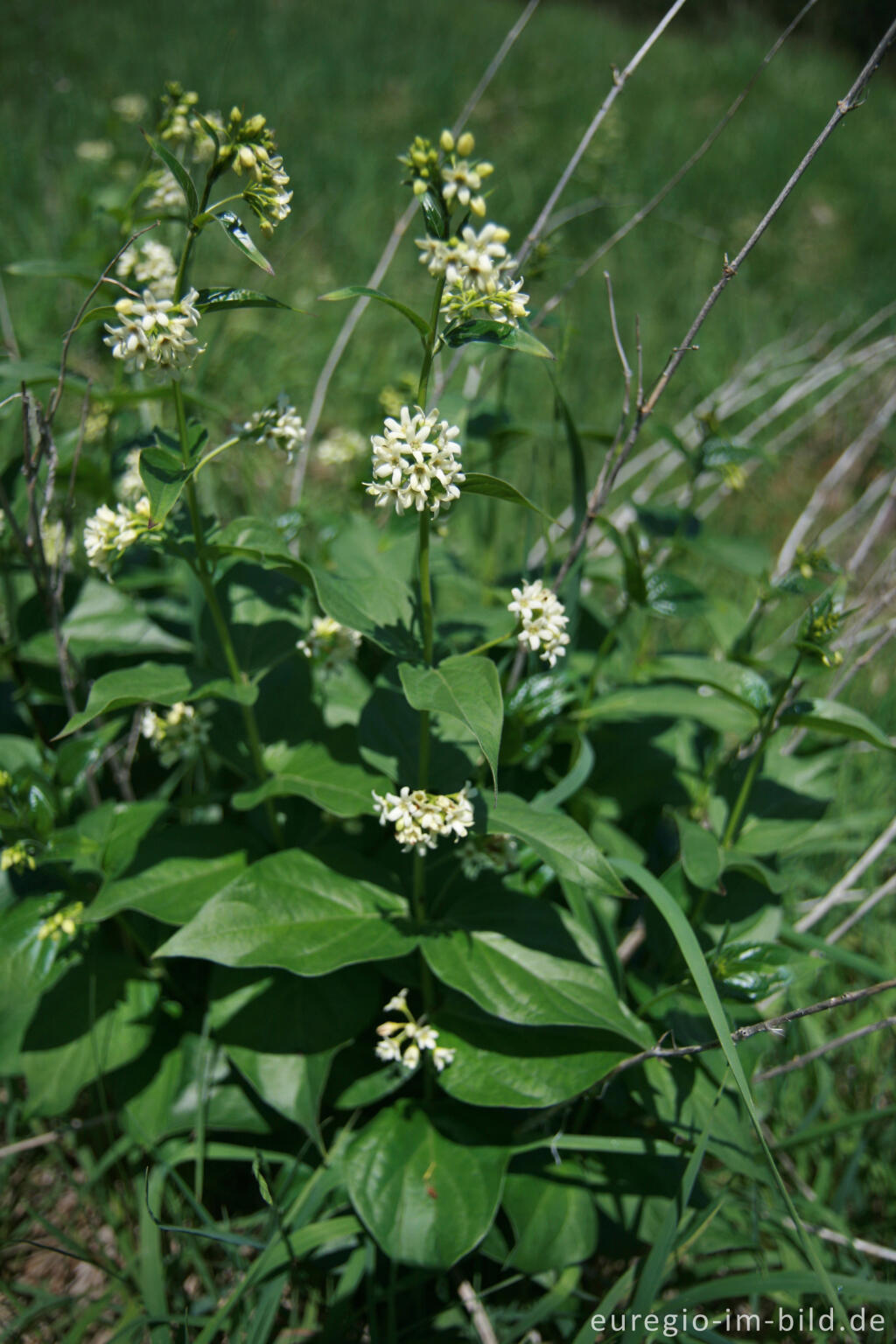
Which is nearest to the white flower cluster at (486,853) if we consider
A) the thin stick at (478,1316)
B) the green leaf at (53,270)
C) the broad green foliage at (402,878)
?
the broad green foliage at (402,878)

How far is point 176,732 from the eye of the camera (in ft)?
7.21

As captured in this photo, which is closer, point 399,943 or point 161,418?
point 399,943

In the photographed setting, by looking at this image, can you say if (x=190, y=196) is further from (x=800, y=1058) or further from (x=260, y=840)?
(x=800, y=1058)

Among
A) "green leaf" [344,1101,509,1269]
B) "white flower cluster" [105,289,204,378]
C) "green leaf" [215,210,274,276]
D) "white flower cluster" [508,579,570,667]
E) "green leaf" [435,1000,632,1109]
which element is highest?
"green leaf" [215,210,274,276]

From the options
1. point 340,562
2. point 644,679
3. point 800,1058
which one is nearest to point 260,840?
point 340,562

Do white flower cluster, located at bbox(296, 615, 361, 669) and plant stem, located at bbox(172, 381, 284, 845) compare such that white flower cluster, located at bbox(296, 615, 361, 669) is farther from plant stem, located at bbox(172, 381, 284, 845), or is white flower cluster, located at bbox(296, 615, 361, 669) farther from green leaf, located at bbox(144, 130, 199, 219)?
green leaf, located at bbox(144, 130, 199, 219)

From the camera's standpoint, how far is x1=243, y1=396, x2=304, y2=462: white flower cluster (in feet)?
5.83

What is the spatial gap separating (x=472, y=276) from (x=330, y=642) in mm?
913

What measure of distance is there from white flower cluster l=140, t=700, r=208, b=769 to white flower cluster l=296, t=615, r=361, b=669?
1.03ft

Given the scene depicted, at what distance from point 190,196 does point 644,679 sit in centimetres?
166

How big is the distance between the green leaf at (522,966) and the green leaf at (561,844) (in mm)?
Result: 286

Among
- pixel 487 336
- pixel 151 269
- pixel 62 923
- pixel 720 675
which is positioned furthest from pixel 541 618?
pixel 151 269

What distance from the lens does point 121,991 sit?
2180 millimetres

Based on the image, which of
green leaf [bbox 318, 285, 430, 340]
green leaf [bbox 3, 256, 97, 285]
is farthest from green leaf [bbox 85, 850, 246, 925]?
green leaf [bbox 3, 256, 97, 285]
